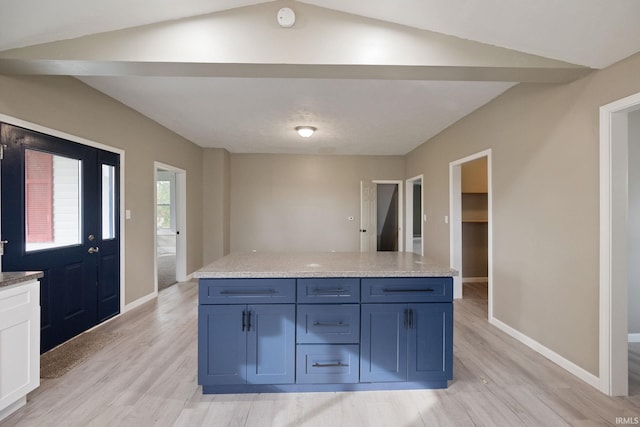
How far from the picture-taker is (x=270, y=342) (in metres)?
2.07

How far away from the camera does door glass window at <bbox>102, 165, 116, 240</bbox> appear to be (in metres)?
3.42

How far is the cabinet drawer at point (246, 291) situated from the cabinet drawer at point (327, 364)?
1.26ft

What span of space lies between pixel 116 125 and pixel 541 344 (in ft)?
16.3

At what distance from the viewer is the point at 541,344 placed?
2.72 meters

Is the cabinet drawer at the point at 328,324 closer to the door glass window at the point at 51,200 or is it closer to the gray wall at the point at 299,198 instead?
the door glass window at the point at 51,200

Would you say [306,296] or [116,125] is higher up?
[116,125]

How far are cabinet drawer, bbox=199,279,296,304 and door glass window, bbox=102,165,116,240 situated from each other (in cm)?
218

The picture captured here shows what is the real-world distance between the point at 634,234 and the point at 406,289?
2.67 m

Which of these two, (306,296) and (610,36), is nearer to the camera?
(610,36)

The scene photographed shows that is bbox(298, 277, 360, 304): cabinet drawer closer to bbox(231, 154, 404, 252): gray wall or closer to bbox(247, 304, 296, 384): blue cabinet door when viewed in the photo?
bbox(247, 304, 296, 384): blue cabinet door

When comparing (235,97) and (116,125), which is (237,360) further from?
(116,125)

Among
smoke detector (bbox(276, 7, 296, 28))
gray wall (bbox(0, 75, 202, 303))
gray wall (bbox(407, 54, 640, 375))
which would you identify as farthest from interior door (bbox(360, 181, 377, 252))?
smoke detector (bbox(276, 7, 296, 28))

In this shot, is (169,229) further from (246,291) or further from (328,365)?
(328,365)

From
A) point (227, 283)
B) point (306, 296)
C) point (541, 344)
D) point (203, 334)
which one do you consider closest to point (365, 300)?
point (306, 296)
